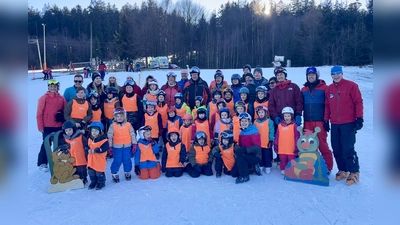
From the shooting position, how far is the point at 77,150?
17.2ft

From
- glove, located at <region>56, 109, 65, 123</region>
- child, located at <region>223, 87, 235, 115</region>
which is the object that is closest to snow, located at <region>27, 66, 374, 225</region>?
glove, located at <region>56, 109, 65, 123</region>

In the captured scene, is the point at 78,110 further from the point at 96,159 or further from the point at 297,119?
the point at 297,119

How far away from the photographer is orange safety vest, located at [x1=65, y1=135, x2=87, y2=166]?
5234 mm

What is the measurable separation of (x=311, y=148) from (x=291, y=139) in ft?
1.40

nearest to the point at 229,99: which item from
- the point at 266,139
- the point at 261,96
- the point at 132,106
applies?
the point at 261,96

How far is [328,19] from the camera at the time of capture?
148 feet

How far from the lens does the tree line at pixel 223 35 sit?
4288 centimetres

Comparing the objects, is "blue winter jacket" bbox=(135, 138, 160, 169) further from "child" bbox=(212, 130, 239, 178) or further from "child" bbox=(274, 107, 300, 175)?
"child" bbox=(274, 107, 300, 175)

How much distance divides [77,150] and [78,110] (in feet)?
3.29

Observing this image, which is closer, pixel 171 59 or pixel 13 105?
pixel 13 105

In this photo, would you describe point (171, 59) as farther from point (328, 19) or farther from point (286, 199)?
point (286, 199)

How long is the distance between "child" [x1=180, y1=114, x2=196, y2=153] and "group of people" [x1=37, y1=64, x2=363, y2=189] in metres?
0.02

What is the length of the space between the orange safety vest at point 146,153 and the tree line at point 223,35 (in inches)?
1333

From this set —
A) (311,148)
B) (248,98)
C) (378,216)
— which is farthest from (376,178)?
(248,98)
